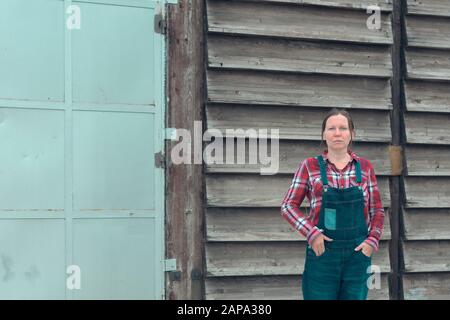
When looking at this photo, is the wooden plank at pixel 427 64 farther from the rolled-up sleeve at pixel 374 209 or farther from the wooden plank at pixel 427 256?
the rolled-up sleeve at pixel 374 209

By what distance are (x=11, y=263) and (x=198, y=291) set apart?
1.29 meters

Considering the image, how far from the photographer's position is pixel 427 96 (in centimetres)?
480

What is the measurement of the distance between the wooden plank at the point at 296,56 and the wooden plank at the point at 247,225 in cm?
103

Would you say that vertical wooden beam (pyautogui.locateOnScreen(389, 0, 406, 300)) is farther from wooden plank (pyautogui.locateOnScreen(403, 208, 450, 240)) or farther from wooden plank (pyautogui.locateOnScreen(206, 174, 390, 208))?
wooden plank (pyautogui.locateOnScreen(206, 174, 390, 208))

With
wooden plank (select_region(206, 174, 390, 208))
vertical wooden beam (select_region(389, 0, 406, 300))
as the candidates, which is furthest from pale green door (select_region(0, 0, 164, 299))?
vertical wooden beam (select_region(389, 0, 406, 300))

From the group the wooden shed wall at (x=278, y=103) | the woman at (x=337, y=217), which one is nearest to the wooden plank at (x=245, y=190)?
the wooden shed wall at (x=278, y=103)

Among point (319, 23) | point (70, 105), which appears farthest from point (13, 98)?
point (319, 23)

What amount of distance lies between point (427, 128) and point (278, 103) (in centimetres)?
123

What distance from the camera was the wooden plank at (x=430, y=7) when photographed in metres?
4.74

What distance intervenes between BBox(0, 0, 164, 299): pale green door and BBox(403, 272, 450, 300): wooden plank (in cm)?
189

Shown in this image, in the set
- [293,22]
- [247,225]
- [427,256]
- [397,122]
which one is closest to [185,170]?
[247,225]

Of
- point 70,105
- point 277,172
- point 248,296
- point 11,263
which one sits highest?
point 70,105

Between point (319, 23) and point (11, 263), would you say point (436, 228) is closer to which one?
point (319, 23)

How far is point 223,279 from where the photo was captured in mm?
4383
